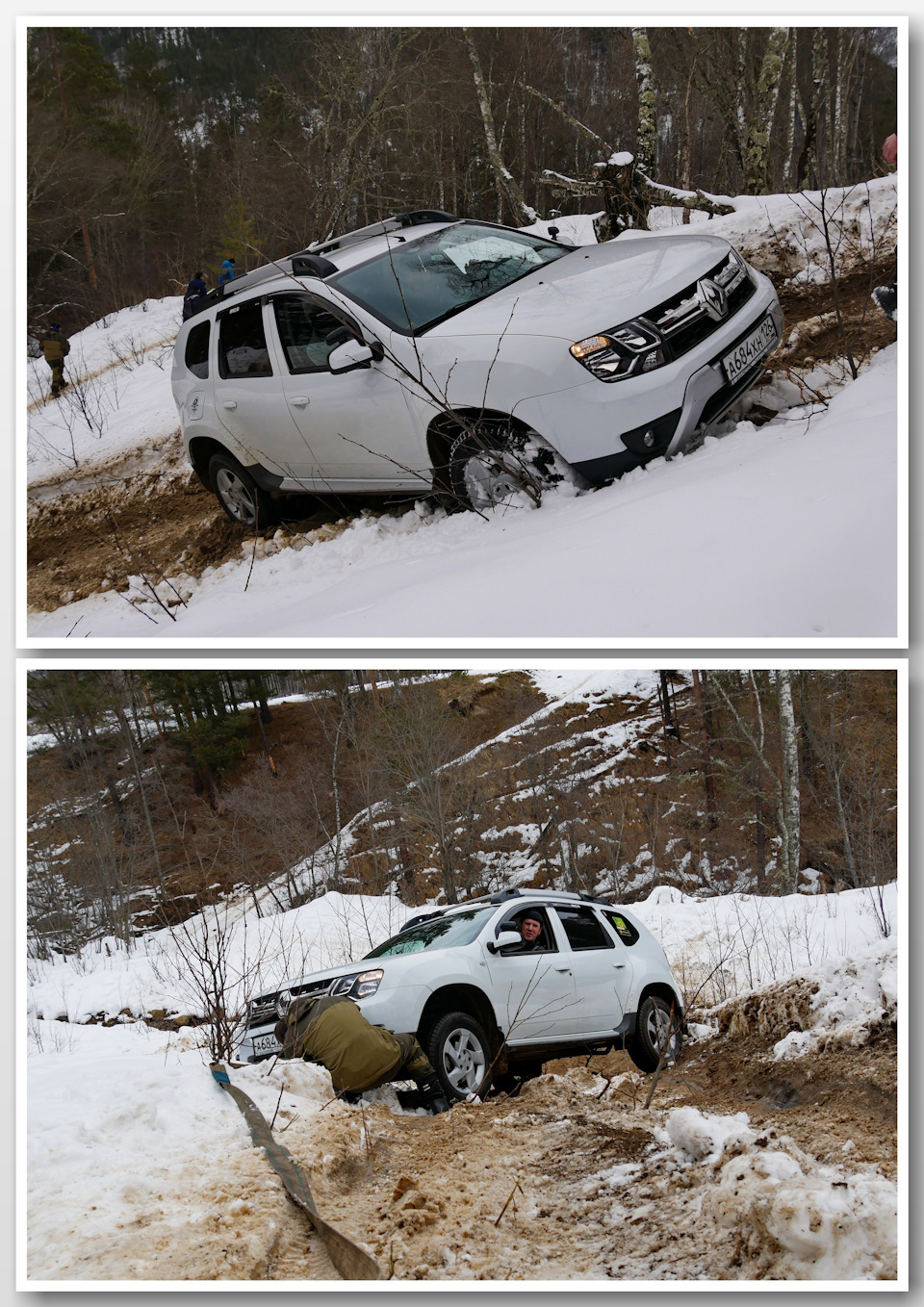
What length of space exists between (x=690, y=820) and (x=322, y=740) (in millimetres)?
3354

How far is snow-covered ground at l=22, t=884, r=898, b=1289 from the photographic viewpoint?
2561 mm

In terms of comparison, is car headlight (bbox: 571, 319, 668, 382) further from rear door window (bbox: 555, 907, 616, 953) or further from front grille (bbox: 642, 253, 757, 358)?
rear door window (bbox: 555, 907, 616, 953)

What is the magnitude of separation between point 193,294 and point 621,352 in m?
2.95

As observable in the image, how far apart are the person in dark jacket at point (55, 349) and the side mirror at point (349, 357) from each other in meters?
1.27

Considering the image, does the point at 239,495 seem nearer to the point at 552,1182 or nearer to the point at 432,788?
the point at 432,788

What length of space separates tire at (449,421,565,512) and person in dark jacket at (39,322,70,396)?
1.92 meters

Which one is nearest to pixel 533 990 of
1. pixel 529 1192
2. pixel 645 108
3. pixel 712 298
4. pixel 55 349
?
pixel 529 1192

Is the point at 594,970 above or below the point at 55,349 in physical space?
below

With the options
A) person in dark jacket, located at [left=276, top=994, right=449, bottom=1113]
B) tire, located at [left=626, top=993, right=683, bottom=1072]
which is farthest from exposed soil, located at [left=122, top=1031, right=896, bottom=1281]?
tire, located at [left=626, top=993, right=683, bottom=1072]

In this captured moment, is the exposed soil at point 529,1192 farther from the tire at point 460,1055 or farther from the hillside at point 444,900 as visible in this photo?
the tire at point 460,1055

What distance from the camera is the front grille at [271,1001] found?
12.3ft

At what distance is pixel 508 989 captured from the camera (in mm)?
3957

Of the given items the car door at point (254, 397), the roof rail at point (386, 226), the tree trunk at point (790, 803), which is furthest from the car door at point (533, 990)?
the roof rail at point (386, 226)
